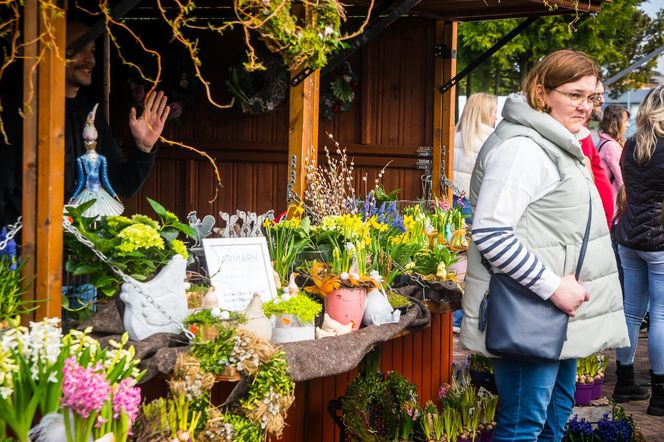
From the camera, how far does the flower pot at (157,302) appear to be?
3.28 metres

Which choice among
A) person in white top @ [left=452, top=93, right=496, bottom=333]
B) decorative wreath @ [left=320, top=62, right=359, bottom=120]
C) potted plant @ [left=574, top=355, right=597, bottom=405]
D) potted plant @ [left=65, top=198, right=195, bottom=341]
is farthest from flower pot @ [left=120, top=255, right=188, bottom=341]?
person in white top @ [left=452, top=93, right=496, bottom=333]

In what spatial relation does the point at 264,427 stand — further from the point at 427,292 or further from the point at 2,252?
the point at 427,292

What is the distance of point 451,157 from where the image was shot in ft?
25.1

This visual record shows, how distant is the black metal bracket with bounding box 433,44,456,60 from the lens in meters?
7.63

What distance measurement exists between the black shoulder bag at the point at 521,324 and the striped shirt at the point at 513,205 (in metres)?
0.06

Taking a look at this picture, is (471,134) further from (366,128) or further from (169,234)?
(169,234)

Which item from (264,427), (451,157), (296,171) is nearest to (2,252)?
(264,427)

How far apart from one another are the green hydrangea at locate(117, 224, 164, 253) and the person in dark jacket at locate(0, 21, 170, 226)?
2.02 feet

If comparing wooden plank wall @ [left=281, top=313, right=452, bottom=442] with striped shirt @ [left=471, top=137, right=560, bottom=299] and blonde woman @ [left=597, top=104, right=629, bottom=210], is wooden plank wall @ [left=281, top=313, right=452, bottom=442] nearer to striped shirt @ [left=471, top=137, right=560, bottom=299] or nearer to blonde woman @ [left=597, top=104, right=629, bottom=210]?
striped shirt @ [left=471, top=137, right=560, bottom=299]

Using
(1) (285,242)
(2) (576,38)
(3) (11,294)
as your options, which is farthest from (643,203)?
(2) (576,38)

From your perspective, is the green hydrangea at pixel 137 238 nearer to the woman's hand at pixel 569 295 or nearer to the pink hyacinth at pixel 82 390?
the pink hyacinth at pixel 82 390

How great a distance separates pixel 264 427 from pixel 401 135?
485cm

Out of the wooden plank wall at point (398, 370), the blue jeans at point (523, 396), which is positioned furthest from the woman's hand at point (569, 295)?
the wooden plank wall at point (398, 370)

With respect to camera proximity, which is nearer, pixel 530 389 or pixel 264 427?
pixel 264 427
